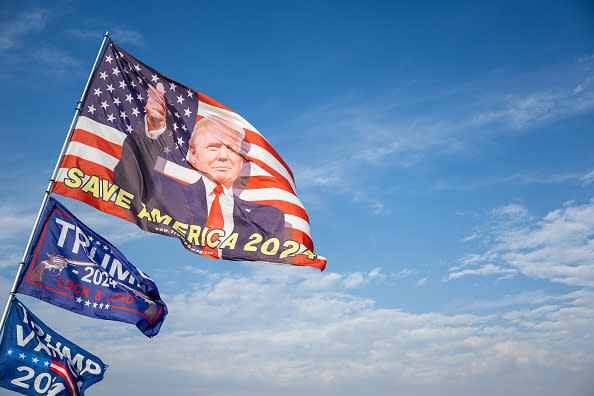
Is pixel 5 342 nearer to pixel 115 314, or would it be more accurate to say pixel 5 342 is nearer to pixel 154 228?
pixel 115 314

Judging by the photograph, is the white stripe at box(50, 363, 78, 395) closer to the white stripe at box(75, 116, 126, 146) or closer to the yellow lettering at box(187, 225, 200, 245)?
the yellow lettering at box(187, 225, 200, 245)

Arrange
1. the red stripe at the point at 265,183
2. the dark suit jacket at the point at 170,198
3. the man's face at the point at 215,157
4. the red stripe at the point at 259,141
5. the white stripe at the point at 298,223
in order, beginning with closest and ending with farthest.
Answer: the dark suit jacket at the point at 170,198, the man's face at the point at 215,157, the white stripe at the point at 298,223, the red stripe at the point at 265,183, the red stripe at the point at 259,141

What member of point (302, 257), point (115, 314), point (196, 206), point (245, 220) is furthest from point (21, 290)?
point (302, 257)

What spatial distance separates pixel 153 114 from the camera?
1591cm

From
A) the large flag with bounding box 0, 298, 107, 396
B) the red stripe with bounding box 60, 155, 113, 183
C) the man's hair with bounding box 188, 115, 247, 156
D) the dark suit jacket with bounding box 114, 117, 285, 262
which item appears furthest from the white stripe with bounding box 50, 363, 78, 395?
the man's hair with bounding box 188, 115, 247, 156

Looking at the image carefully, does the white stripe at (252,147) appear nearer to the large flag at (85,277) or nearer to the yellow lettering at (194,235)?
the yellow lettering at (194,235)

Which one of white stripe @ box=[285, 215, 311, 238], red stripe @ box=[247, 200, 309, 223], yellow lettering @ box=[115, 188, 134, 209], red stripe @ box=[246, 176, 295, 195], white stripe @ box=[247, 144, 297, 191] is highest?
white stripe @ box=[247, 144, 297, 191]

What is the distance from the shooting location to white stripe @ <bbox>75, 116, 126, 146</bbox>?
1437 cm

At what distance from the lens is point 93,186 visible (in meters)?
14.0

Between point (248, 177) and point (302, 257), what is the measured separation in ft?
11.0

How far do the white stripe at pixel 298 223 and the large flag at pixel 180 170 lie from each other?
0.04 m

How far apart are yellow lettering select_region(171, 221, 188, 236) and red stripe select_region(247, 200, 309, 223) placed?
9.10ft

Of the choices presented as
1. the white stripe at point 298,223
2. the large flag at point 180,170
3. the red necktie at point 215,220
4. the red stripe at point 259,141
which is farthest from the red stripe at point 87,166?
the white stripe at point 298,223

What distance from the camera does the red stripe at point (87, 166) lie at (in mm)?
13742
